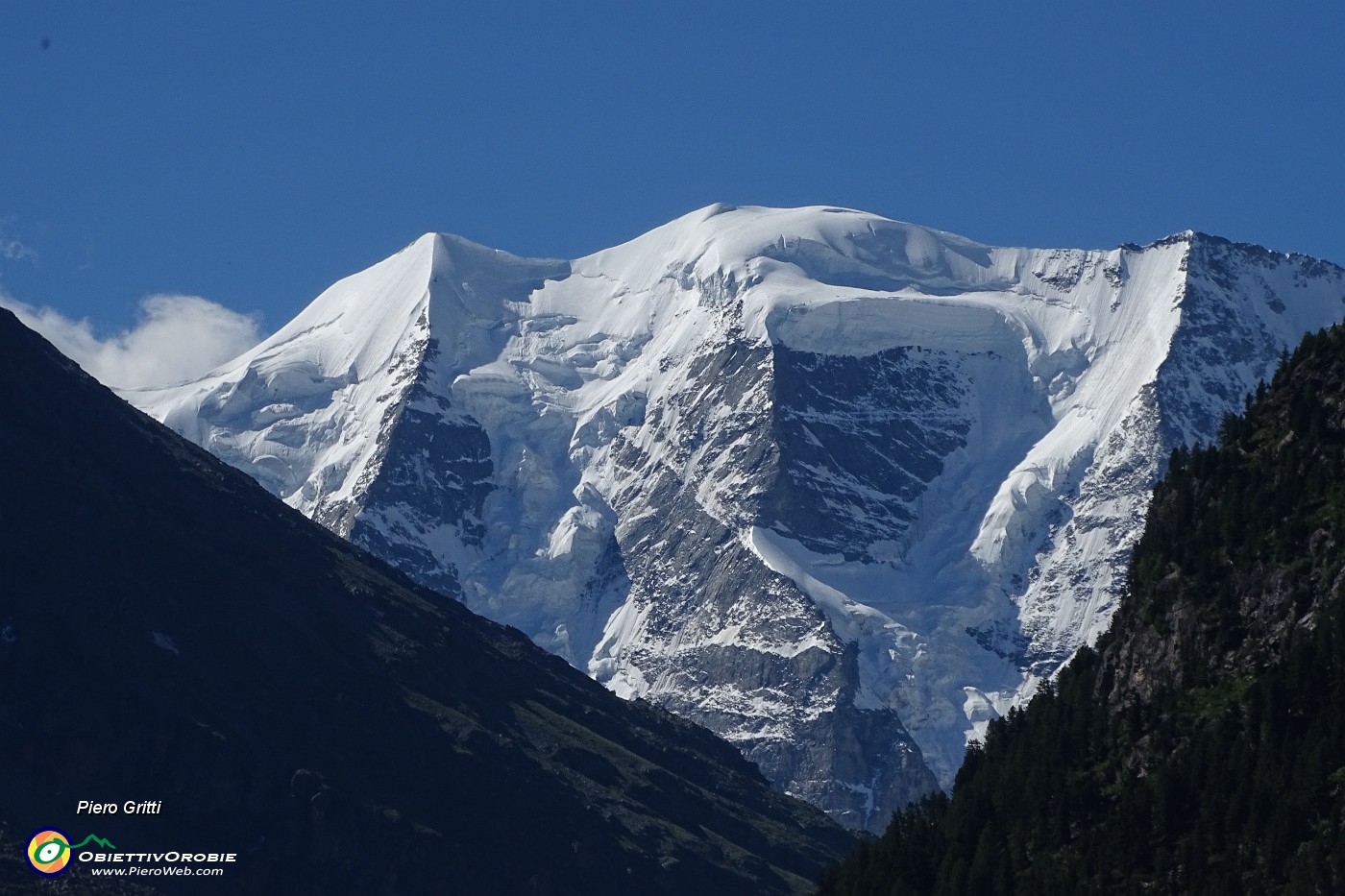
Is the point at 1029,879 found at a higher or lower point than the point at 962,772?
lower

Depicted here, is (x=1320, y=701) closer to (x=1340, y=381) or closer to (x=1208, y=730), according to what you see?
(x=1208, y=730)

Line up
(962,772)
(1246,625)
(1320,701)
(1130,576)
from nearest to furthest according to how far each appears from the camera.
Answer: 1. (1320,701)
2. (1246,625)
3. (1130,576)
4. (962,772)

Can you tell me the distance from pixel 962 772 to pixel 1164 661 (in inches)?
1104

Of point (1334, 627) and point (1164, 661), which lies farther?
point (1164, 661)

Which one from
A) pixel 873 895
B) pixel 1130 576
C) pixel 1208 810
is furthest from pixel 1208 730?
pixel 873 895

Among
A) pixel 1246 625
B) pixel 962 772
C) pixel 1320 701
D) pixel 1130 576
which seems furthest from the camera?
pixel 962 772

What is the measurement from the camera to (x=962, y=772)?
17800 cm

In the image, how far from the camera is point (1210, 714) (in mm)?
146000

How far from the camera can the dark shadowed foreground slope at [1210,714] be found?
137625mm

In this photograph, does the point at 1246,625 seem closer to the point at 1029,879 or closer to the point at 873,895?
the point at 1029,879

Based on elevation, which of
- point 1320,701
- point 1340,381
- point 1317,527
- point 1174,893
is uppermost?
point 1340,381

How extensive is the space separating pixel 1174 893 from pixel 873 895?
34601 mm

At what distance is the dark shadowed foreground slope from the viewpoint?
137625mm

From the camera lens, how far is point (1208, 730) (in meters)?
145
